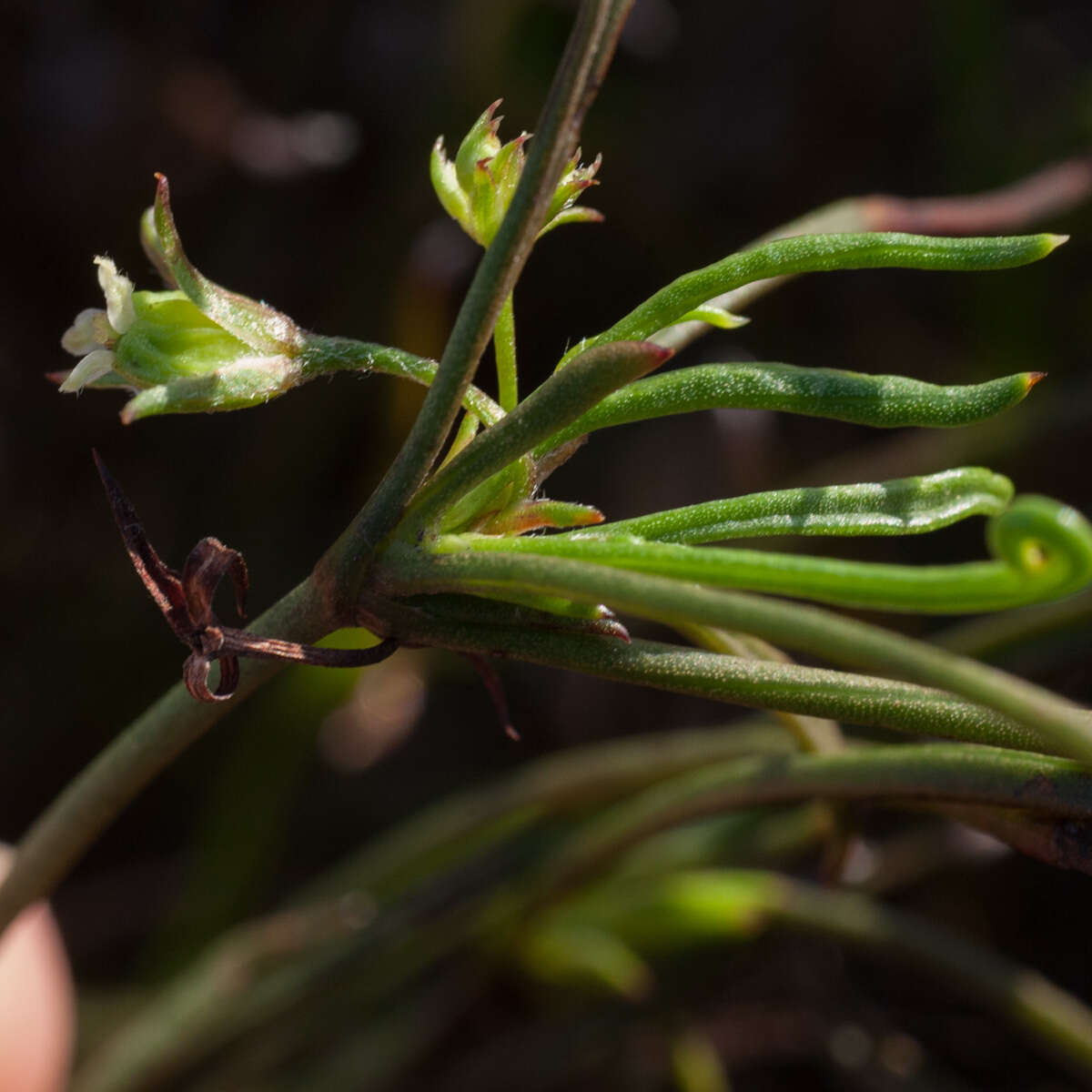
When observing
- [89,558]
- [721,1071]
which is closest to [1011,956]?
[721,1071]

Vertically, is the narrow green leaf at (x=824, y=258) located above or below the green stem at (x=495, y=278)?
below

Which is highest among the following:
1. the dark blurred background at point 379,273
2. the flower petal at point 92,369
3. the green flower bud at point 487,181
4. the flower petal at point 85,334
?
the flower petal at point 85,334

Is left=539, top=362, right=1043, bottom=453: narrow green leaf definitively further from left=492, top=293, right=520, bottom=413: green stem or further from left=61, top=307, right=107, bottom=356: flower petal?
left=61, top=307, right=107, bottom=356: flower petal

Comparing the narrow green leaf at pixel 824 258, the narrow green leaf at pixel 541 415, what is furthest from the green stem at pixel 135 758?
the narrow green leaf at pixel 824 258

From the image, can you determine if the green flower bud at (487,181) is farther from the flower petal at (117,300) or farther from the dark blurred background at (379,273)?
the dark blurred background at (379,273)

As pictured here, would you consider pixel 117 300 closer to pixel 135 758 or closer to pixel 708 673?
pixel 135 758
